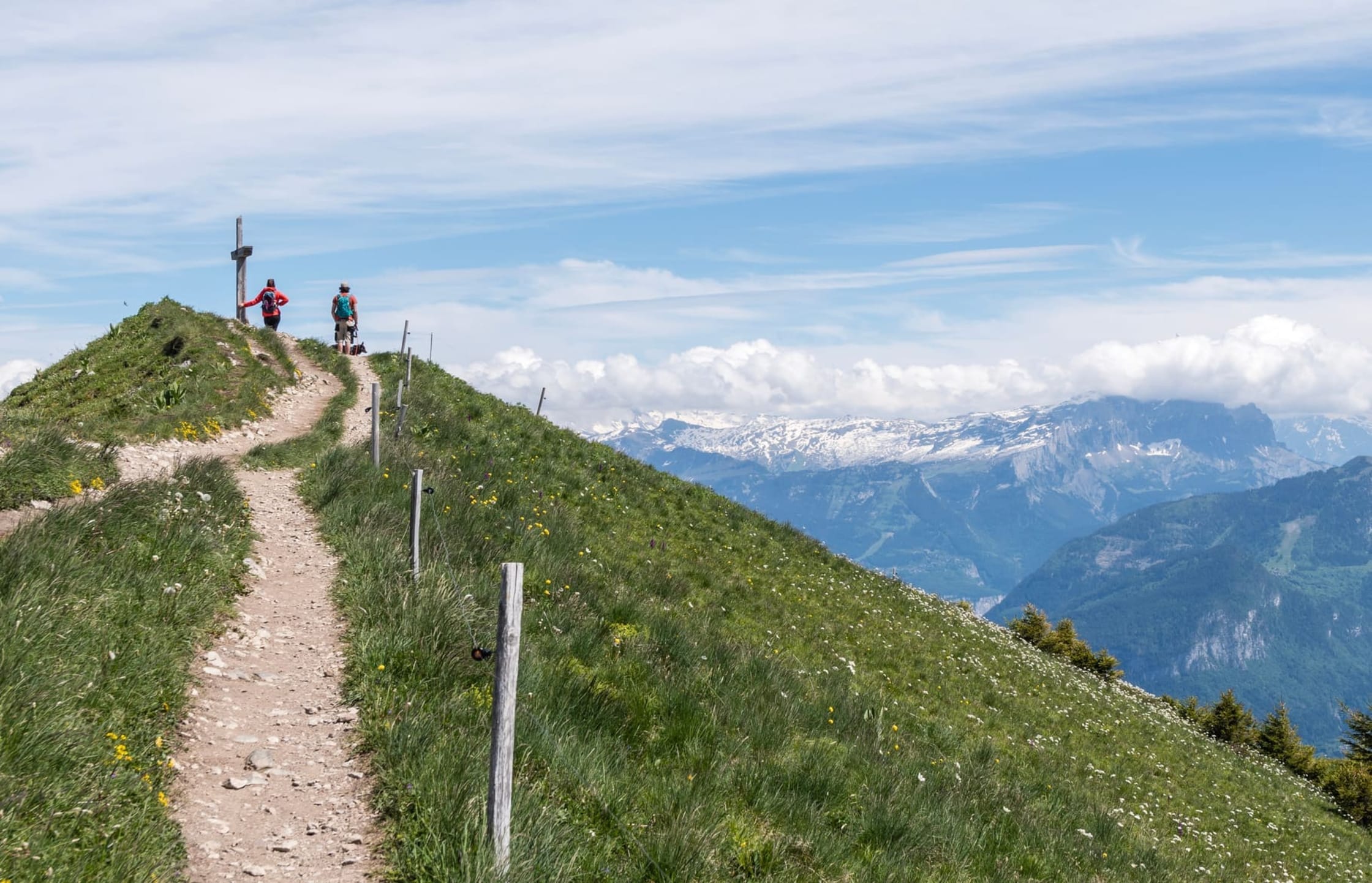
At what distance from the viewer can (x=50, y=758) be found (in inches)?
225

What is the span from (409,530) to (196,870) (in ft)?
29.3

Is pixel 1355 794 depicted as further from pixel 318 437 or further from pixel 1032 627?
pixel 318 437

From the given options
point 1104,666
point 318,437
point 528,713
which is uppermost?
point 318,437

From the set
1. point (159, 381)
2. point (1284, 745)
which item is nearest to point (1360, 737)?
point (1284, 745)

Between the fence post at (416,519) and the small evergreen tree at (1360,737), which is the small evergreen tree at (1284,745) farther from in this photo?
the fence post at (416,519)

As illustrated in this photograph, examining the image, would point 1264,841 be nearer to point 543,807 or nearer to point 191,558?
point 543,807

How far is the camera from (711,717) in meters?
10.2

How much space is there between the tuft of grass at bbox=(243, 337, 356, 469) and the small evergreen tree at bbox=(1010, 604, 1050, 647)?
33.7 metres

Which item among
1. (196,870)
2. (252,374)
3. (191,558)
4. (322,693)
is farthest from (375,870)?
(252,374)

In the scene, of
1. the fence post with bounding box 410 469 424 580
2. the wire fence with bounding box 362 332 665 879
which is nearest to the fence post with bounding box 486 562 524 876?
the wire fence with bounding box 362 332 665 879

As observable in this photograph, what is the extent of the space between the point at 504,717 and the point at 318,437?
19826mm

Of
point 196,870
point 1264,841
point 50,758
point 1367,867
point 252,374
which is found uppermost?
point 252,374

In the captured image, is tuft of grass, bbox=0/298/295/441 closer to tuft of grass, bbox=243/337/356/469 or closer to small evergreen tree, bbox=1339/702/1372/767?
tuft of grass, bbox=243/337/356/469

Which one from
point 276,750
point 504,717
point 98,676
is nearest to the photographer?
point 504,717
